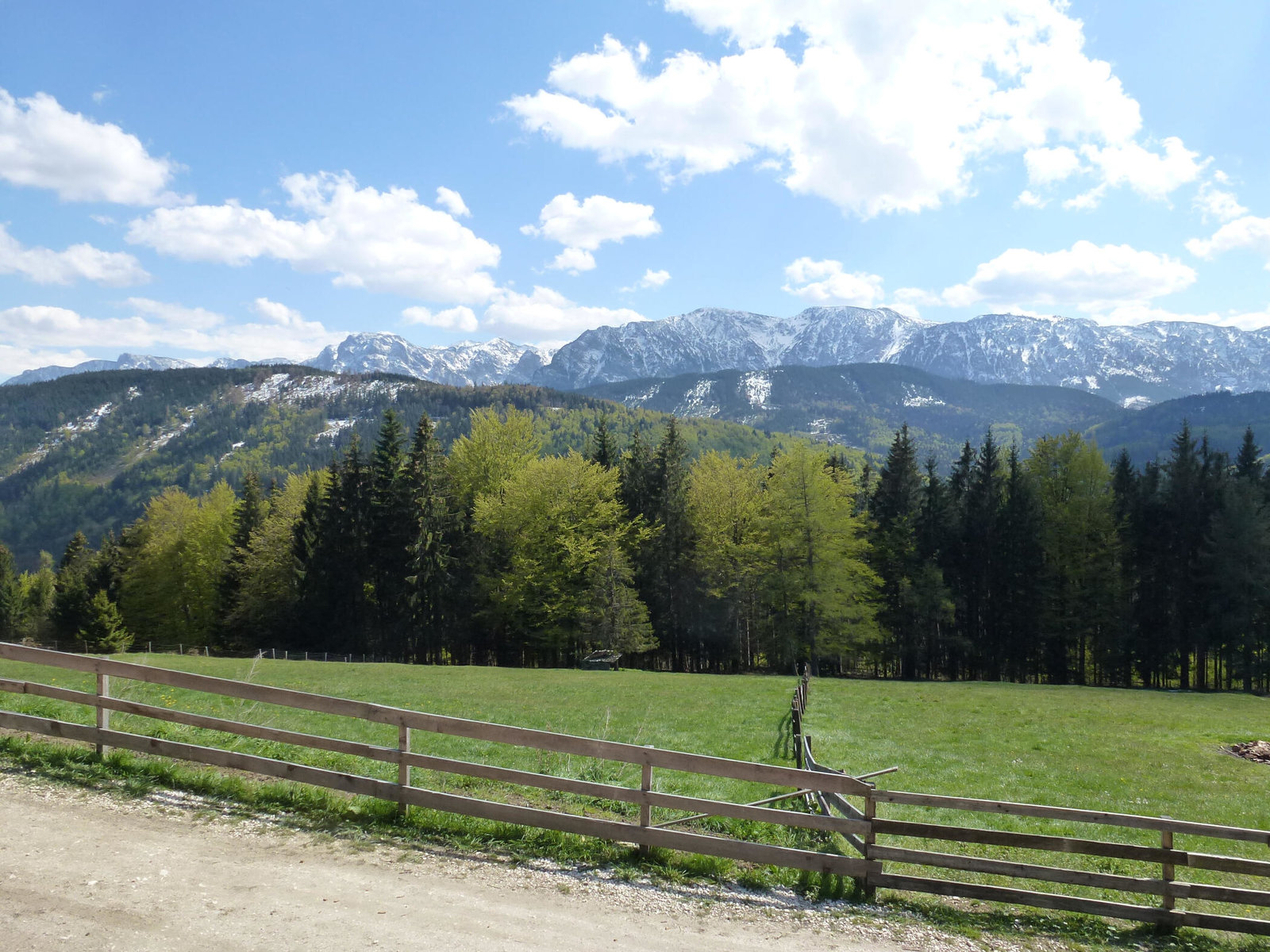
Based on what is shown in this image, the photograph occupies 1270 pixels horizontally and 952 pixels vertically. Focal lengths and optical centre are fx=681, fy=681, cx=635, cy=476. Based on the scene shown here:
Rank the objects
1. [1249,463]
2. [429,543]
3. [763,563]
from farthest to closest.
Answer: [1249,463] → [429,543] → [763,563]

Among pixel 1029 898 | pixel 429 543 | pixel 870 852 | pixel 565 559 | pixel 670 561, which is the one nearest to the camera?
pixel 1029 898

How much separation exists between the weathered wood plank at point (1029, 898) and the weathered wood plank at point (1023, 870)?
189 mm

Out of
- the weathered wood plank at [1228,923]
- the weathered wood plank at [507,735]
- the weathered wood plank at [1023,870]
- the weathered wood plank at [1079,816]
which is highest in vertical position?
the weathered wood plank at [507,735]

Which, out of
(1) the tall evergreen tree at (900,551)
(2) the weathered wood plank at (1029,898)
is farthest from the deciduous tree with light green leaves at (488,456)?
(2) the weathered wood plank at (1029,898)

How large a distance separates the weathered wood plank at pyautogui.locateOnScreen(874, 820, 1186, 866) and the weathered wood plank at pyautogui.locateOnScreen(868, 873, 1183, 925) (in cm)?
52

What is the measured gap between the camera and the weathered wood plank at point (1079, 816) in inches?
316

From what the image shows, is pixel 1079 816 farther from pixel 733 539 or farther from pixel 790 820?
pixel 733 539

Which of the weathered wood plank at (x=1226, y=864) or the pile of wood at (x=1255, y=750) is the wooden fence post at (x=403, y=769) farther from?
the pile of wood at (x=1255, y=750)

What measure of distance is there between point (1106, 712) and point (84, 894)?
30043 mm

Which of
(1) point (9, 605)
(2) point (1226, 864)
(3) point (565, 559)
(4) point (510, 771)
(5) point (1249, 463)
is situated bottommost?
(1) point (9, 605)

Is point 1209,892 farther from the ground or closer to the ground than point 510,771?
closer to the ground

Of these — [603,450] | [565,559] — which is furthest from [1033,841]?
[603,450]

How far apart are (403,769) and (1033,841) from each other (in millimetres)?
7992

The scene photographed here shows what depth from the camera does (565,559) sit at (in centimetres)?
4516
